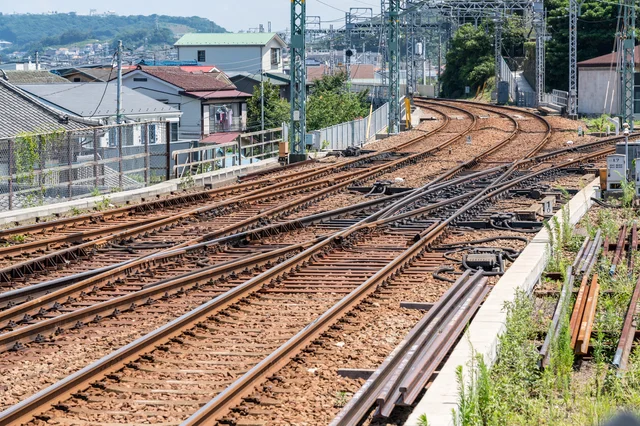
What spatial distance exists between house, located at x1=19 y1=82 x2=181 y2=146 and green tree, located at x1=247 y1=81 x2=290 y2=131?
11.1 meters

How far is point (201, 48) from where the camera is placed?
335 feet

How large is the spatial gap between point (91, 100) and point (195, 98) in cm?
1233

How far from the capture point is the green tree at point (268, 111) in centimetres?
6106

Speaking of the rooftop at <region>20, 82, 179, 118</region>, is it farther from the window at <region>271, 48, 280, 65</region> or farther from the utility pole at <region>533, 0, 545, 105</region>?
the window at <region>271, 48, 280, 65</region>

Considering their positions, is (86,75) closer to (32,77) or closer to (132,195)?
(32,77)

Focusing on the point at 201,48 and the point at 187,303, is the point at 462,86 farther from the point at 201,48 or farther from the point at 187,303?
the point at 187,303

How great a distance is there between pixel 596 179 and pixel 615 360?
14.6m

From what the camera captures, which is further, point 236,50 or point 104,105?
point 236,50

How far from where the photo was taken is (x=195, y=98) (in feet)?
191

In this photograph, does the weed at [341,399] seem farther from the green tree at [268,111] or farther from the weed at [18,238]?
the green tree at [268,111]

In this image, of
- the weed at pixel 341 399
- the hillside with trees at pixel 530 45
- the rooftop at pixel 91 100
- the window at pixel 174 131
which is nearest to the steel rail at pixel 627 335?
the weed at pixel 341 399

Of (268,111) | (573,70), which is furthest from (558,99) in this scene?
(268,111)

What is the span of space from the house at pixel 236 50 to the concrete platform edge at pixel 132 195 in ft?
222

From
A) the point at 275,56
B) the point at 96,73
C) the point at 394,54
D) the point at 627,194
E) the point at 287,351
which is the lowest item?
the point at 287,351
